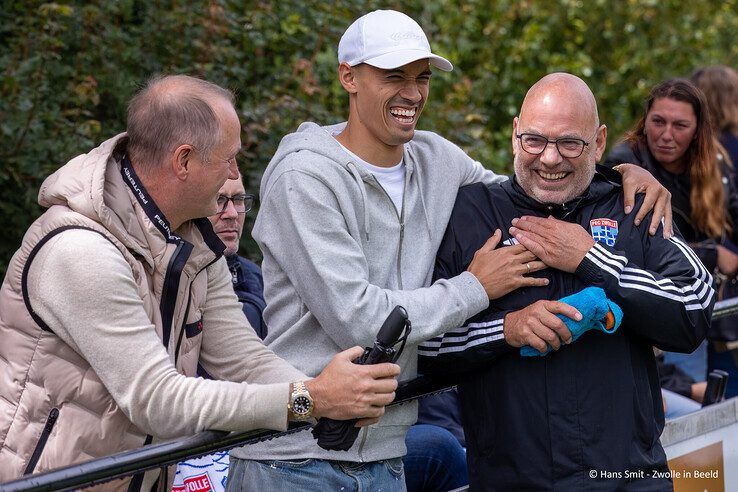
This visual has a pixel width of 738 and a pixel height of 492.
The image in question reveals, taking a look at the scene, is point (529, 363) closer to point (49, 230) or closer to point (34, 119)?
point (49, 230)

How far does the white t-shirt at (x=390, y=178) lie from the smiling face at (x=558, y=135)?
39 centimetres

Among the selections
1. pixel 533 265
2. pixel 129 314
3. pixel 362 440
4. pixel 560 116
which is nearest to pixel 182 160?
pixel 129 314

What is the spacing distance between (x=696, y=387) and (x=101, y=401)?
12.5ft

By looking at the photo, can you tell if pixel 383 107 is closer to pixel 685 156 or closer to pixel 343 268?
pixel 343 268

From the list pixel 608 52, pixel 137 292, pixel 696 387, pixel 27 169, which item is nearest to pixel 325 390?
pixel 137 292

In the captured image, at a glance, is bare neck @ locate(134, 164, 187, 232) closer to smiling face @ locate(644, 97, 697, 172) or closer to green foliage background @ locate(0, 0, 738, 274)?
green foliage background @ locate(0, 0, 738, 274)

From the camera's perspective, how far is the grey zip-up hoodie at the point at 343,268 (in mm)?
2775

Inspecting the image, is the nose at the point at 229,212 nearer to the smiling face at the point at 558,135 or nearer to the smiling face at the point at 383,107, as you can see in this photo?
the smiling face at the point at 383,107

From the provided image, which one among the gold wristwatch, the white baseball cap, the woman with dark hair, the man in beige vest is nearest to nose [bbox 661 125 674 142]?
the woman with dark hair

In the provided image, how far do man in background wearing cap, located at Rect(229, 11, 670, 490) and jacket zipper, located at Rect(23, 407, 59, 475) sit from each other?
66 cm

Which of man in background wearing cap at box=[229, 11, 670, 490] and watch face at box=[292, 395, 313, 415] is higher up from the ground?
man in background wearing cap at box=[229, 11, 670, 490]

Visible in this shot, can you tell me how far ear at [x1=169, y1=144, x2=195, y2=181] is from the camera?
8.46 ft

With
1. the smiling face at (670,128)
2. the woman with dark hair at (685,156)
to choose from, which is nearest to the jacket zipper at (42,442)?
the woman with dark hair at (685,156)

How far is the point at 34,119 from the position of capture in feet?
16.3
